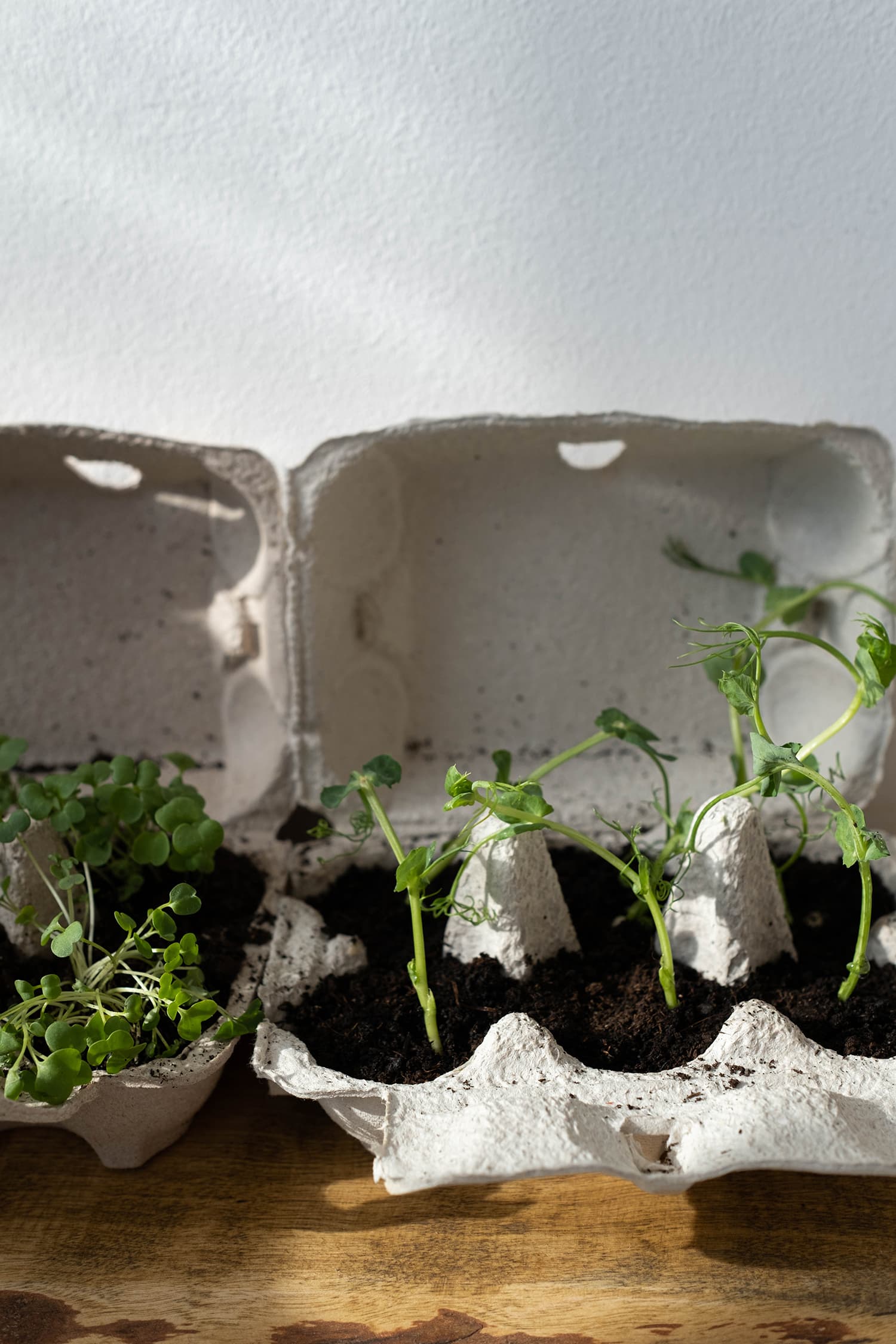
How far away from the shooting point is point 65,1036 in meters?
0.56

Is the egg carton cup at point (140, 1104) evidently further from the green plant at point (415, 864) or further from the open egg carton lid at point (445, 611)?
the open egg carton lid at point (445, 611)

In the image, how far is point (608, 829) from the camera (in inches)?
33.5

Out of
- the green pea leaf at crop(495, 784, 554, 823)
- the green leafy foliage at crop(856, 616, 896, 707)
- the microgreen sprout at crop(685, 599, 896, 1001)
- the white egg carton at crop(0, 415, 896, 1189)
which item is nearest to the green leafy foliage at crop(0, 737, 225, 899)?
the white egg carton at crop(0, 415, 896, 1189)

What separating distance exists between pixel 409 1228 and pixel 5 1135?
0.31 m

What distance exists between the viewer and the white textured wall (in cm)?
92

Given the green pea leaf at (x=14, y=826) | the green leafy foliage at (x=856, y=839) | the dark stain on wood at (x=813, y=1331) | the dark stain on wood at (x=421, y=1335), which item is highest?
the green leafy foliage at (x=856, y=839)

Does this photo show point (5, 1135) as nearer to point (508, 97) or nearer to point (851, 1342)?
point (851, 1342)

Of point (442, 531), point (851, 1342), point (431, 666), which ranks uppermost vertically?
point (442, 531)

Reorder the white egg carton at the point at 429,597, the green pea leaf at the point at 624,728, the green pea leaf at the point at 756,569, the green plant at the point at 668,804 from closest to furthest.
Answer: the green plant at the point at 668,804, the green pea leaf at the point at 624,728, the white egg carton at the point at 429,597, the green pea leaf at the point at 756,569

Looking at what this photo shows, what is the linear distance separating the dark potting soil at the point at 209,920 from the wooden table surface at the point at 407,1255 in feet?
0.39

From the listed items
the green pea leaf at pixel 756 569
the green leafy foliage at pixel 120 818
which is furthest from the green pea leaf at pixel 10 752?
the green pea leaf at pixel 756 569

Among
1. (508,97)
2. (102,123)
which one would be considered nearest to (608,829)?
(508,97)

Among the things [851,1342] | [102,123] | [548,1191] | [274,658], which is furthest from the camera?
[102,123]

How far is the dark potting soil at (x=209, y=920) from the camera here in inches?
27.2
